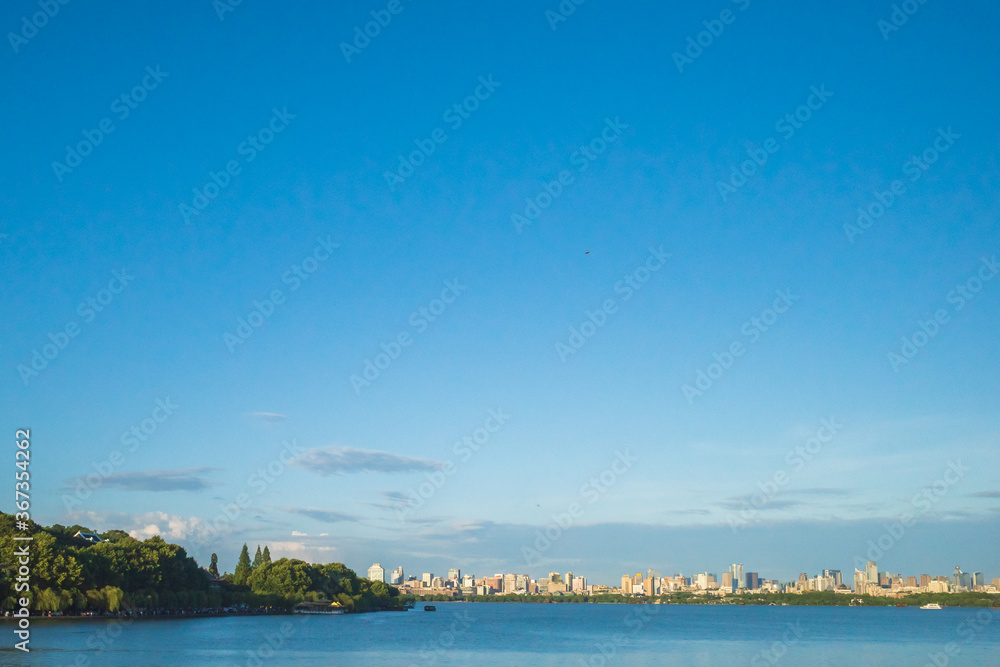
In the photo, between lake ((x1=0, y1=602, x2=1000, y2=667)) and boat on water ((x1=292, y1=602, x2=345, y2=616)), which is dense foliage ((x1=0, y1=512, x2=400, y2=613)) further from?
lake ((x1=0, y1=602, x2=1000, y2=667))

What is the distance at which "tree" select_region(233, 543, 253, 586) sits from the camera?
356ft

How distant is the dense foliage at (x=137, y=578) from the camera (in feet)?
187

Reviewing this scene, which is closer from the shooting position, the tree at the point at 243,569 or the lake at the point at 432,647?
the lake at the point at 432,647

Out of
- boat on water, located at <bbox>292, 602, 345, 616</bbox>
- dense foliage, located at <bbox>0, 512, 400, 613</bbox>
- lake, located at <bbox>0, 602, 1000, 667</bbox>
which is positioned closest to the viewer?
lake, located at <bbox>0, 602, 1000, 667</bbox>

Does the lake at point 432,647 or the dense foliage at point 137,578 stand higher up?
the dense foliage at point 137,578

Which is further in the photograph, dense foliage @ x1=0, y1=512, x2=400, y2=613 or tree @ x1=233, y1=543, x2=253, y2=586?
tree @ x1=233, y1=543, x2=253, y2=586

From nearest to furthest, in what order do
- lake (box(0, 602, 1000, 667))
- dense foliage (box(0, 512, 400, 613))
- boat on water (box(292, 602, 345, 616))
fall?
lake (box(0, 602, 1000, 667)) → dense foliage (box(0, 512, 400, 613)) → boat on water (box(292, 602, 345, 616))

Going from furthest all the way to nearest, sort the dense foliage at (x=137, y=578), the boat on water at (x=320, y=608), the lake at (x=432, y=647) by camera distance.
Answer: the boat on water at (x=320, y=608), the dense foliage at (x=137, y=578), the lake at (x=432, y=647)

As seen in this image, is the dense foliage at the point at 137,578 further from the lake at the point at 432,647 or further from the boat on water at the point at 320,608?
the lake at the point at 432,647

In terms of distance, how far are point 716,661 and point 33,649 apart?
38725 millimetres

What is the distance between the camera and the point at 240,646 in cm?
5334

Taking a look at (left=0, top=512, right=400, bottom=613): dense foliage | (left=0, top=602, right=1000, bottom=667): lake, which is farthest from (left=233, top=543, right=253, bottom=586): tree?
(left=0, top=602, right=1000, bottom=667): lake

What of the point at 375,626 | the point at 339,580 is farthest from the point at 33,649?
the point at 339,580

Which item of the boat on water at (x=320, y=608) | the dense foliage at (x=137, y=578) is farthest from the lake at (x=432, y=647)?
the boat on water at (x=320, y=608)
